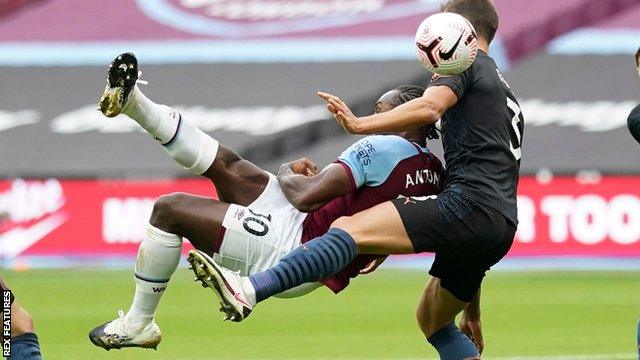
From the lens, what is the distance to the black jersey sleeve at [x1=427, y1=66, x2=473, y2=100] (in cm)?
579

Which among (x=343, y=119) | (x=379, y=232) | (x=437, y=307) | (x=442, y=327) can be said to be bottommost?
(x=442, y=327)

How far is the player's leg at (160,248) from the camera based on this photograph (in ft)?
20.5

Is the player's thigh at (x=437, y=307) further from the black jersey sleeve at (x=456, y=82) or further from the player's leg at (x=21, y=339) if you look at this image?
the player's leg at (x=21, y=339)

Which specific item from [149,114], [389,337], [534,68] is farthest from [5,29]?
[149,114]

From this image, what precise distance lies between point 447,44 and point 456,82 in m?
0.20

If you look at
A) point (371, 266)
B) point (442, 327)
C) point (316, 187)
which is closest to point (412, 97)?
point (316, 187)

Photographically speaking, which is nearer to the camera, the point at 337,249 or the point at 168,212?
the point at 337,249

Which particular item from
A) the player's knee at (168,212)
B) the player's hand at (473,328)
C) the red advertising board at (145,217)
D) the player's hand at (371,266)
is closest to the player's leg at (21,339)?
the player's knee at (168,212)

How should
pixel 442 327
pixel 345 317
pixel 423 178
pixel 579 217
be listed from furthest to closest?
1. pixel 579 217
2. pixel 345 317
3. pixel 442 327
4. pixel 423 178

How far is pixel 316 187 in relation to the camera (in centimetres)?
608

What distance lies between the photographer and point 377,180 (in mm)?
6160

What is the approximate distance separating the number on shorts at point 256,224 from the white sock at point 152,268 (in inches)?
13.5

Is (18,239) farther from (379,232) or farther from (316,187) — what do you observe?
(379,232)

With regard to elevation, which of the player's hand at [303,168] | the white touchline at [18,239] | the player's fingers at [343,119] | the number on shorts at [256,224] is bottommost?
the white touchline at [18,239]
